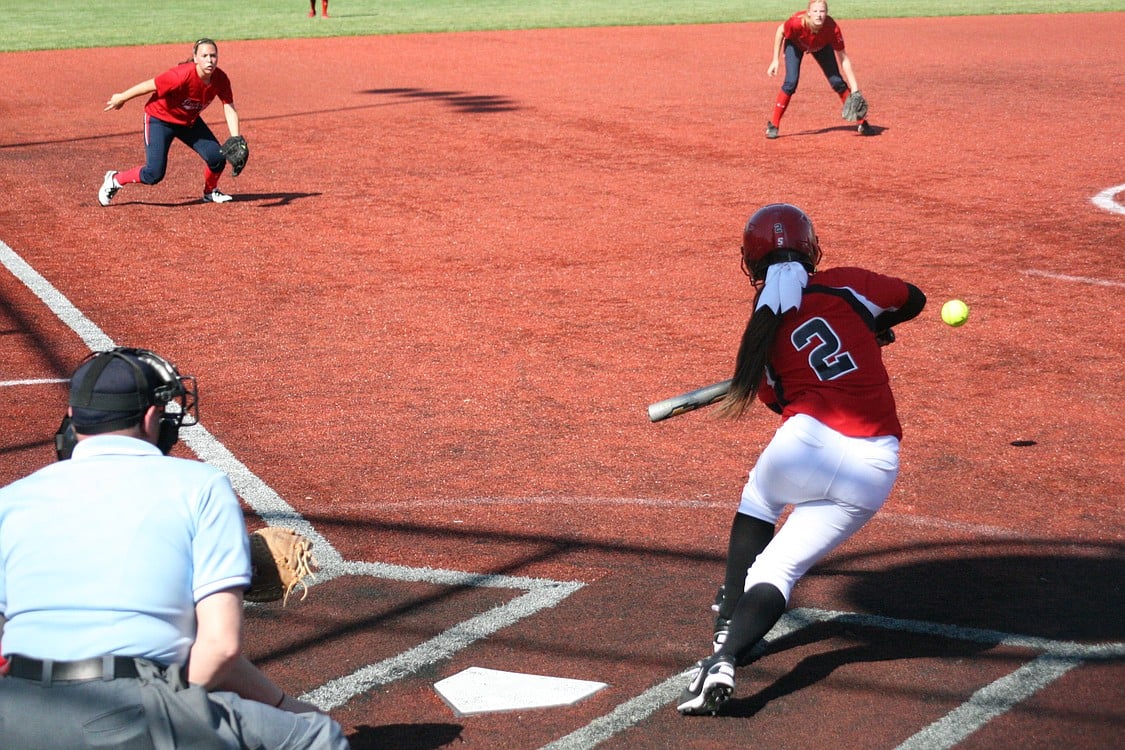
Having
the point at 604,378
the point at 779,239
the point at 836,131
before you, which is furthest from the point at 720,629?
the point at 836,131

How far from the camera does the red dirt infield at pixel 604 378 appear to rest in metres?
5.02

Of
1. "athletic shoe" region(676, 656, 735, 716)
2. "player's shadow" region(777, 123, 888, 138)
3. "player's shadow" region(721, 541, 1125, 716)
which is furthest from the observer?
"player's shadow" region(777, 123, 888, 138)

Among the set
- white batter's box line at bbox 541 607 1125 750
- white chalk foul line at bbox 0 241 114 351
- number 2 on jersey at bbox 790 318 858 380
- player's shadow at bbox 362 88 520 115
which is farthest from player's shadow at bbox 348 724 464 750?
player's shadow at bbox 362 88 520 115

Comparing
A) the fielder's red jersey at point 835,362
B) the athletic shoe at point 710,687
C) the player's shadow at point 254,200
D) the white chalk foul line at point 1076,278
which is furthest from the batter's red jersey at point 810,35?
the athletic shoe at point 710,687

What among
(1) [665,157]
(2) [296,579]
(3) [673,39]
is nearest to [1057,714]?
(2) [296,579]

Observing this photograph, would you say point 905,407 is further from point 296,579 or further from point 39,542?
point 39,542

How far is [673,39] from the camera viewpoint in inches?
1152

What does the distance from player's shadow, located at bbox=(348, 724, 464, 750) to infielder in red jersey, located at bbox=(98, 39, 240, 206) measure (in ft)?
32.4

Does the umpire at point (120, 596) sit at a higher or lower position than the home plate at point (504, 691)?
higher

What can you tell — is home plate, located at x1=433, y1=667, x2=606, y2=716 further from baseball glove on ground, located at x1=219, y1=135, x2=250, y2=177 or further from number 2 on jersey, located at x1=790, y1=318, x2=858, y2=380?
baseball glove on ground, located at x1=219, y1=135, x2=250, y2=177

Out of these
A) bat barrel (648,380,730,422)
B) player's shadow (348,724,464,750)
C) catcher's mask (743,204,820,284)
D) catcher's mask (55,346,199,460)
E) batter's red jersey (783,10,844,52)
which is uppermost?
batter's red jersey (783,10,844,52)

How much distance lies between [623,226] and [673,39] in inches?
682

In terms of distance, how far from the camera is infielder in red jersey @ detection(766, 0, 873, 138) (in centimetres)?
1730

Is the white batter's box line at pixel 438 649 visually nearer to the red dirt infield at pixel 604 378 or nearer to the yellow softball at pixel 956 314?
the red dirt infield at pixel 604 378
